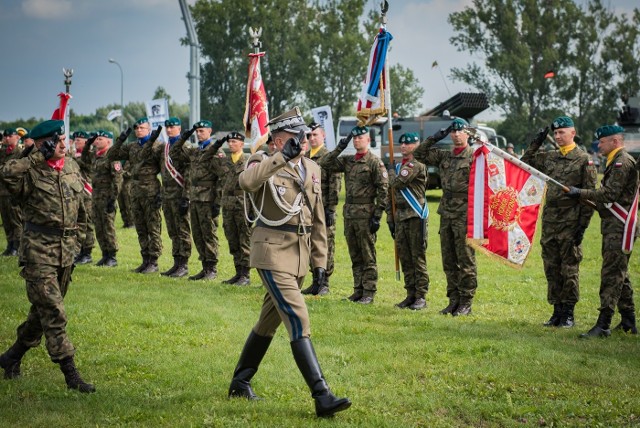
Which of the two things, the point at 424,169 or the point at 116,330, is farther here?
the point at 424,169

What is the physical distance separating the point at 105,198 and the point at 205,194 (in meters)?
2.58

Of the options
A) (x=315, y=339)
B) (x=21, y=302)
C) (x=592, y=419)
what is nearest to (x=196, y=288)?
(x=21, y=302)

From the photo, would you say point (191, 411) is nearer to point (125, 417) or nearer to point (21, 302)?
point (125, 417)

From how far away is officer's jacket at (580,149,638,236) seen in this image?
878 cm

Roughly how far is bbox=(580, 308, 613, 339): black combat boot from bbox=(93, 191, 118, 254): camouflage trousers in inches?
340

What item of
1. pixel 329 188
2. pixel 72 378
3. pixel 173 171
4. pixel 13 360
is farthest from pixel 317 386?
pixel 173 171

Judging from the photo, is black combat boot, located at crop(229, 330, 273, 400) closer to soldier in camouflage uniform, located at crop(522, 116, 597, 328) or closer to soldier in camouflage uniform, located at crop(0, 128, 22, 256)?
soldier in camouflage uniform, located at crop(522, 116, 597, 328)

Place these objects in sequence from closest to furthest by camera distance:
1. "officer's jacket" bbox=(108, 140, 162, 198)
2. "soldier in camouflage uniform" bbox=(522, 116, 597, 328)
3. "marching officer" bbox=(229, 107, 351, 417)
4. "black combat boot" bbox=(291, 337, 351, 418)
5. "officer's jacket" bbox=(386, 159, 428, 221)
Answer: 1. "black combat boot" bbox=(291, 337, 351, 418)
2. "marching officer" bbox=(229, 107, 351, 417)
3. "soldier in camouflage uniform" bbox=(522, 116, 597, 328)
4. "officer's jacket" bbox=(386, 159, 428, 221)
5. "officer's jacket" bbox=(108, 140, 162, 198)

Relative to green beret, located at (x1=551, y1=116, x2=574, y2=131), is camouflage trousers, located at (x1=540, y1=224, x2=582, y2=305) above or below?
below

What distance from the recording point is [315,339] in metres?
8.73

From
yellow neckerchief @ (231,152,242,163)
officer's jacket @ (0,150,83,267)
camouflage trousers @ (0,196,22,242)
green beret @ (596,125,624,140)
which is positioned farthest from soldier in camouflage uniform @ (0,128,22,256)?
green beret @ (596,125,624,140)

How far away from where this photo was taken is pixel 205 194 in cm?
1305

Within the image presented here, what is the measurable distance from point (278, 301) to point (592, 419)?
2.49 meters

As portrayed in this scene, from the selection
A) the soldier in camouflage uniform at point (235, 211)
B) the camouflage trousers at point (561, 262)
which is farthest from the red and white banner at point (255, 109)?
the camouflage trousers at point (561, 262)
